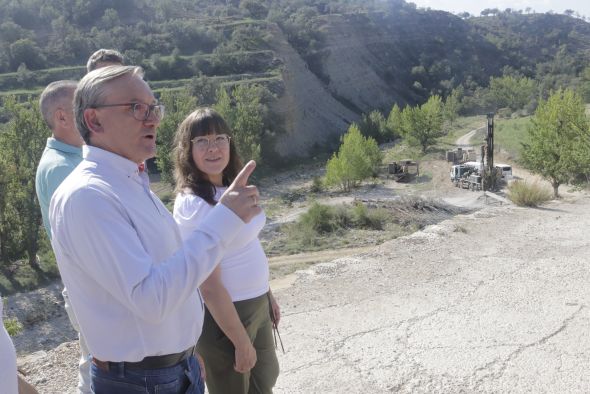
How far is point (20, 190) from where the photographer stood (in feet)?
54.0

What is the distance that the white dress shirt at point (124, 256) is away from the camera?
147cm

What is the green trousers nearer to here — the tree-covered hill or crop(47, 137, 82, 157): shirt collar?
crop(47, 137, 82, 157): shirt collar

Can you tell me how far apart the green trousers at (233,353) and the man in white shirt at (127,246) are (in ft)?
2.02

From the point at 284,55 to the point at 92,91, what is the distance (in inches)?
1994

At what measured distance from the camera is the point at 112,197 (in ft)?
5.05

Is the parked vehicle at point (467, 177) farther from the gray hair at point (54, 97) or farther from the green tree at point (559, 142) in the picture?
the gray hair at point (54, 97)

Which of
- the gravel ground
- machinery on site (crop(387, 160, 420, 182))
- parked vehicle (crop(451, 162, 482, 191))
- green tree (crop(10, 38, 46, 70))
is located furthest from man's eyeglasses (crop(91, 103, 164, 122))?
green tree (crop(10, 38, 46, 70))

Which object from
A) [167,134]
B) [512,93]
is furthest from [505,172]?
[512,93]

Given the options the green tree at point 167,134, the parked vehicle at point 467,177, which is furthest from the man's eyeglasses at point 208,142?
the parked vehicle at point 467,177

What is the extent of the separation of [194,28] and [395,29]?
34762 mm

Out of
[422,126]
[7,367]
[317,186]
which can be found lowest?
[317,186]

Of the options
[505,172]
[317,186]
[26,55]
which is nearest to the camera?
[505,172]

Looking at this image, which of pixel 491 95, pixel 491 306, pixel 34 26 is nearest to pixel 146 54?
pixel 34 26

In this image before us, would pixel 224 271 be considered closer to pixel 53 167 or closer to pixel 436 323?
pixel 53 167
